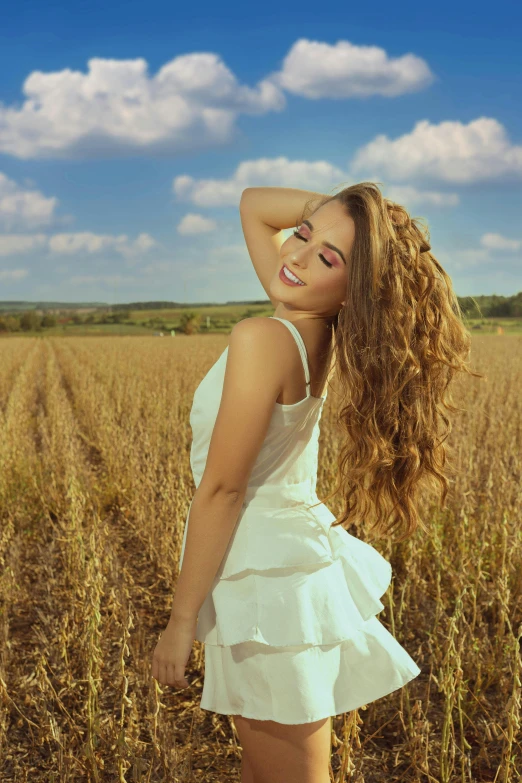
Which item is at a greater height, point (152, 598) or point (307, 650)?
point (307, 650)

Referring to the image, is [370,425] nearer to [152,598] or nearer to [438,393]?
[438,393]

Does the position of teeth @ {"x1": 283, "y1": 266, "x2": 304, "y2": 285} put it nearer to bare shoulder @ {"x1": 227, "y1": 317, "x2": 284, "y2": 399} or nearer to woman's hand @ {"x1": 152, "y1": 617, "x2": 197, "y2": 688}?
bare shoulder @ {"x1": 227, "y1": 317, "x2": 284, "y2": 399}

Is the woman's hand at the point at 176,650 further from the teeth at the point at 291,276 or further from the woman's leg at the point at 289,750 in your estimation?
the teeth at the point at 291,276

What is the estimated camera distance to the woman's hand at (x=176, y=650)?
54.8 inches

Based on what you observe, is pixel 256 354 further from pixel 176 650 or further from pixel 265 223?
pixel 265 223

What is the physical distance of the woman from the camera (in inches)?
52.7

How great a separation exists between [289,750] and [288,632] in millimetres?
275

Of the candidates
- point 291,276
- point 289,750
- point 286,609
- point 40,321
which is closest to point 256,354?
point 291,276

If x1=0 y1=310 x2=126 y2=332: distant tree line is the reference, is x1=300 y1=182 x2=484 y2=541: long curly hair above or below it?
below

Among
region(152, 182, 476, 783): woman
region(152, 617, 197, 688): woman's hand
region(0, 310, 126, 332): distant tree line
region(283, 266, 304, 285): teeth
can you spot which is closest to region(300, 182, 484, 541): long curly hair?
region(152, 182, 476, 783): woman

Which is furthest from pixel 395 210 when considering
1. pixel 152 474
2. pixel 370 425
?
pixel 152 474

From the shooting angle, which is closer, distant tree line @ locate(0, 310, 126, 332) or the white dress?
the white dress

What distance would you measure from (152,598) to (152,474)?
1.40 metres

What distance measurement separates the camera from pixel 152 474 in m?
5.22
